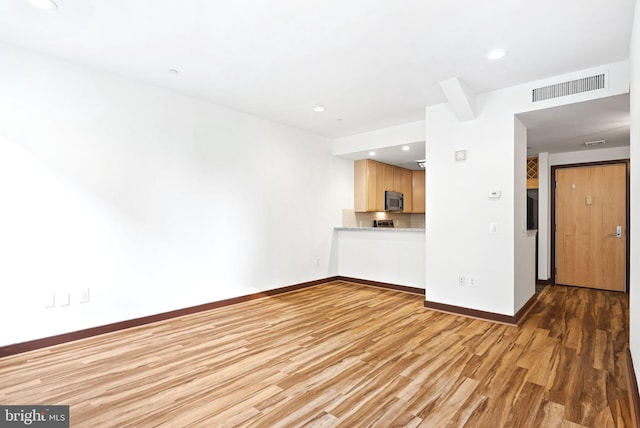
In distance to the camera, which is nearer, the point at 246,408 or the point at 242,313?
the point at 246,408

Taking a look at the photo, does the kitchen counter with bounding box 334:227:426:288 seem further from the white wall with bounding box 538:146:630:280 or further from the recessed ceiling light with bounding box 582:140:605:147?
the recessed ceiling light with bounding box 582:140:605:147

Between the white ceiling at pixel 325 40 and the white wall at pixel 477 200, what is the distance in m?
0.32

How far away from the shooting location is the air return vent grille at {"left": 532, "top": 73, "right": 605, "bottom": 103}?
10.1ft

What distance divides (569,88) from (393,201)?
3.85 m

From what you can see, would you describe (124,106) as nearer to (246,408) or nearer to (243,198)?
(243,198)

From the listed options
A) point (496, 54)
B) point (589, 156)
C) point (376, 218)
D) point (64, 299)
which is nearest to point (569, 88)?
point (496, 54)

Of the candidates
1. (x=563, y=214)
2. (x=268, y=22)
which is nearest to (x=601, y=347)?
(x=563, y=214)

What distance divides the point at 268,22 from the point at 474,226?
3.09 metres

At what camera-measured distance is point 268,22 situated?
2.38 m

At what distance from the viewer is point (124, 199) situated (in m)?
Result: 3.31

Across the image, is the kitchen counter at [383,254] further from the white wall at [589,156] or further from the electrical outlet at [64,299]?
the electrical outlet at [64,299]

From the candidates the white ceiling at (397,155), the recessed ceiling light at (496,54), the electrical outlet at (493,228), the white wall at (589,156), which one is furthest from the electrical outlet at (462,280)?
the white wall at (589,156)

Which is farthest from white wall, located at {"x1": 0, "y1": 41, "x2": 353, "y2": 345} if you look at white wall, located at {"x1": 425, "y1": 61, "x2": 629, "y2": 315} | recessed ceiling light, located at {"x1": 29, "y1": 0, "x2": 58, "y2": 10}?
white wall, located at {"x1": 425, "y1": 61, "x2": 629, "y2": 315}

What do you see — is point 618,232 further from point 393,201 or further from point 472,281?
point 393,201
